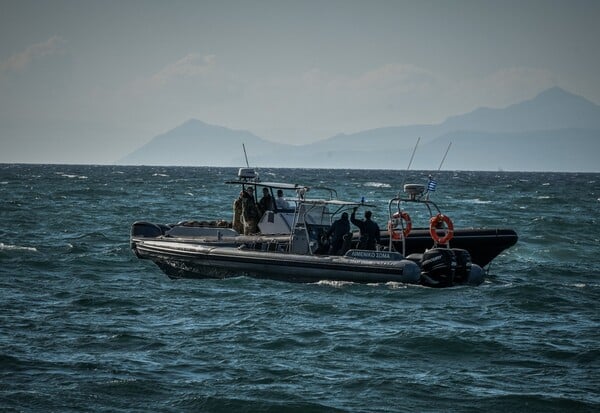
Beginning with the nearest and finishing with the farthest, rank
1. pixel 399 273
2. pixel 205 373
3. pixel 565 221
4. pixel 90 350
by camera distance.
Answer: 1. pixel 205 373
2. pixel 90 350
3. pixel 399 273
4. pixel 565 221

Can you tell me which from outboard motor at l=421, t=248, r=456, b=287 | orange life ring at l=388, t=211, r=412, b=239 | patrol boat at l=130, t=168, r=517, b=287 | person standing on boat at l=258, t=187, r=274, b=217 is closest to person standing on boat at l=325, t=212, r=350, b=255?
patrol boat at l=130, t=168, r=517, b=287

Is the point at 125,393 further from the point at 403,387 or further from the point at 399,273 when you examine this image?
the point at 399,273

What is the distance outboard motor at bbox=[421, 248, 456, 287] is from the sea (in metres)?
0.27

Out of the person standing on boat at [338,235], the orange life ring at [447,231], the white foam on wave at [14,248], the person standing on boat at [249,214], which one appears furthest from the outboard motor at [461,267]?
the white foam on wave at [14,248]

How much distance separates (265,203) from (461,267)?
612 centimetres

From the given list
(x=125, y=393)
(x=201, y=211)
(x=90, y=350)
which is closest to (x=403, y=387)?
(x=125, y=393)

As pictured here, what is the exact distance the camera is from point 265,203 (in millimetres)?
24078

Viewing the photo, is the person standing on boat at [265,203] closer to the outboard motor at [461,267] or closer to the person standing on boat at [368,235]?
the person standing on boat at [368,235]

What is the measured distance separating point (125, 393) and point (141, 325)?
13.8 feet

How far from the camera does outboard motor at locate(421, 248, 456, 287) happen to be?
19.9 meters

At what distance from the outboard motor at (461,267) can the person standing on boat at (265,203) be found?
5.74m

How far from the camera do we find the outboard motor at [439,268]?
19.9 meters

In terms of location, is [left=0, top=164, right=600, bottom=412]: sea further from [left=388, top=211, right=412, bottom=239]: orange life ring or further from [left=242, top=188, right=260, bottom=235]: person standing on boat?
[left=242, top=188, right=260, bottom=235]: person standing on boat

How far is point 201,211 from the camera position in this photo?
4938 centimetres
